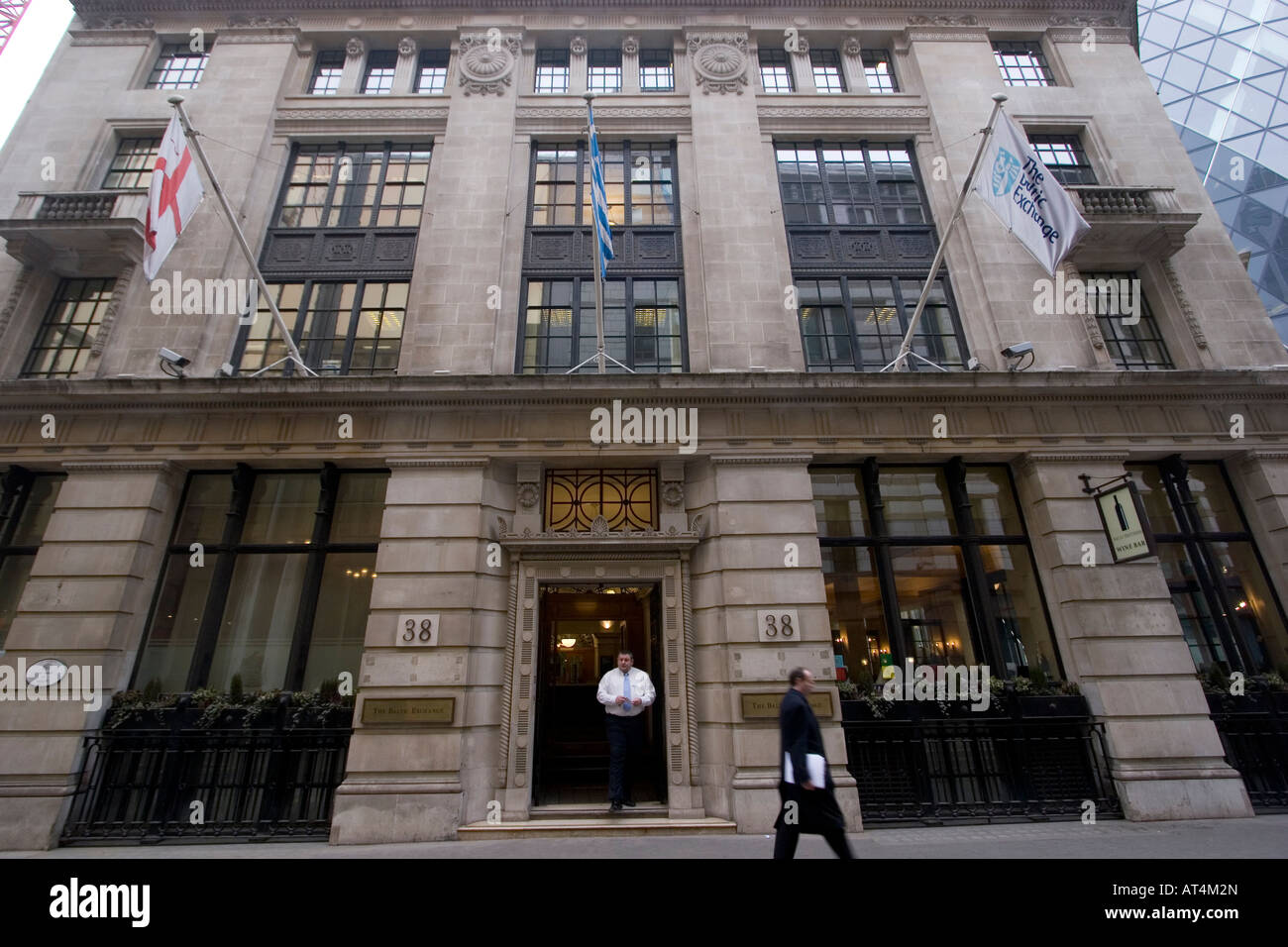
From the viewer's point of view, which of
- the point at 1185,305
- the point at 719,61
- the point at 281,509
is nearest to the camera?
the point at 281,509

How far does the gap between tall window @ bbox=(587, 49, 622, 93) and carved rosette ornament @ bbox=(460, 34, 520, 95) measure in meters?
2.08

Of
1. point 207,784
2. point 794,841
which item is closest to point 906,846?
point 794,841

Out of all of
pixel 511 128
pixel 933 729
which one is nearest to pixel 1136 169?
pixel 933 729

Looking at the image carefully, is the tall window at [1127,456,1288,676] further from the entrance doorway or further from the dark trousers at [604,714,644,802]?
the dark trousers at [604,714,644,802]

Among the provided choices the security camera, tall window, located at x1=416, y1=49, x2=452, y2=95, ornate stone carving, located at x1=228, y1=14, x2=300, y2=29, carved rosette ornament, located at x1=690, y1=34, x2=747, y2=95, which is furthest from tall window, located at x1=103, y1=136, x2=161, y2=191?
carved rosette ornament, located at x1=690, y1=34, x2=747, y2=95

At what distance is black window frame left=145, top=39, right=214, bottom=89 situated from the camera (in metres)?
15.7

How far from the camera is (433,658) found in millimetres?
9984

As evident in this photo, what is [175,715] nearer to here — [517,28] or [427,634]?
[427,634]

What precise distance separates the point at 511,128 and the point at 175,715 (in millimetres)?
14794

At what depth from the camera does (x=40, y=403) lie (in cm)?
1131

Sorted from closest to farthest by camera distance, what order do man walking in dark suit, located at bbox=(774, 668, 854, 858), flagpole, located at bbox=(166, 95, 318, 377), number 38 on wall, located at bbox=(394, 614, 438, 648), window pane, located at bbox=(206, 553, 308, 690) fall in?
man walking in dark suit, located at bbox=(774, 668, 854, 858), number 38 on wall, located at bbox=(394, 614, 438, 648), flagpole, located at bbox=(166, 95, 318, 377), window pane, located at bbox=(206, 553, 308, 690)

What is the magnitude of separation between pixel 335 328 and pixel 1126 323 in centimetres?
1849

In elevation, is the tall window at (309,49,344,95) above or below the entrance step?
above

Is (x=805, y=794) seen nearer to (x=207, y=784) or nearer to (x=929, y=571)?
(x=929, y=571)
